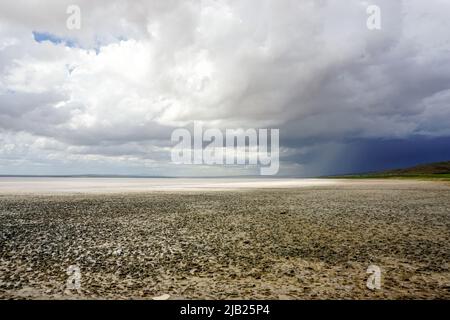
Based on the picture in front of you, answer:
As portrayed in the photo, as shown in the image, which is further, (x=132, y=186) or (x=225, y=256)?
(x=132, y=186)

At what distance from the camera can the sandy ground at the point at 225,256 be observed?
368 inches

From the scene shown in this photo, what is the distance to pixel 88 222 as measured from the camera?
70.2 ft

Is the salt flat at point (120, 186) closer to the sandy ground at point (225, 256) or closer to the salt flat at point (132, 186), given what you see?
the salt flat at point (132, 186)

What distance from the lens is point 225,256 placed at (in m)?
13.1

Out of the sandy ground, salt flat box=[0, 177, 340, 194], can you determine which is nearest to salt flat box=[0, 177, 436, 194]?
salt flat box=[0, 177, 340, 194]

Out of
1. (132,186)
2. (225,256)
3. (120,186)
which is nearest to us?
(225,256)

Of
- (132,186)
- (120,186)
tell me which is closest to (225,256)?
(132,186)

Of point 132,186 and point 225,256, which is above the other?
point 132,186

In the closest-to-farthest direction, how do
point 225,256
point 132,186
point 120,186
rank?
point 225,256 < point 132,186 < point 120,186

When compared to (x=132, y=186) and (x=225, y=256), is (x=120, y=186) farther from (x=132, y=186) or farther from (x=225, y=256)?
(x=225, y=256)

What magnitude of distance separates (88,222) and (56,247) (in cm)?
698

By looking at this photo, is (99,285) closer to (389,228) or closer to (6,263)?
(6,263)

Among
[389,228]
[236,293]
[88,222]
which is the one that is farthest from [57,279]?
[389,228]

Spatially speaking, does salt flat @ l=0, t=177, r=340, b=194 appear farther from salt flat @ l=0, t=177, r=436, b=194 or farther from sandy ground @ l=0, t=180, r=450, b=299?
sandy ground @ l=0, t=180, r=450, b=299
